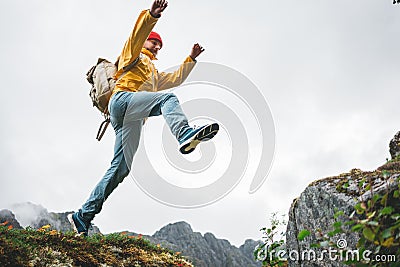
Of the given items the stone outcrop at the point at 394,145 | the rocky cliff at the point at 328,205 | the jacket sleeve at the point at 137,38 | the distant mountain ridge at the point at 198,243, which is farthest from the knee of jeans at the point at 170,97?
the distant mountain ridge at the point at 198,243

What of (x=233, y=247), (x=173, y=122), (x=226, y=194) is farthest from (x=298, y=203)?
(x=233, y=247)

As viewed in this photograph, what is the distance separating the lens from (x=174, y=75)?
21.0 feet

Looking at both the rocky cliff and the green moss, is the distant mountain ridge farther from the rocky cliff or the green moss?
the rocky cliff

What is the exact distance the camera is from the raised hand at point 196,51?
6277mm

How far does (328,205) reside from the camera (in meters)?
3.63

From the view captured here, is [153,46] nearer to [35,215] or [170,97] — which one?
[170,97]

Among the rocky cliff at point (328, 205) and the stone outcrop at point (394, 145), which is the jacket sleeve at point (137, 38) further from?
the stone outcrop at point (394, 145)

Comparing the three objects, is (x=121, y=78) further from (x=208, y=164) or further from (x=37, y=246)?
(x=37, y=246)

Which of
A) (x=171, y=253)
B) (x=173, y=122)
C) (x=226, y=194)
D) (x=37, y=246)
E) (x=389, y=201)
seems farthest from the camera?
(x=171, y=253)

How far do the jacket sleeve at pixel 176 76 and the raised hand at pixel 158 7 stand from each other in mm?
1337

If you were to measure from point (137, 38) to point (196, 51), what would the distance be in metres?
1.24

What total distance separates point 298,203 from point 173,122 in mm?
1743

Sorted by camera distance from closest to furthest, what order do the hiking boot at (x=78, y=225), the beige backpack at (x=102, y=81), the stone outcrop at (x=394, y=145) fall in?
the hiking boot at (x=78, y=225), the beige backpack at (x=102, y=81), the stone outcrop at (x=394, y=145)

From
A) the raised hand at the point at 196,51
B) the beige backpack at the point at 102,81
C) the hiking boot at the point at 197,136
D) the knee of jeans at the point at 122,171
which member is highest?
the raised hand at the point at 196,51
